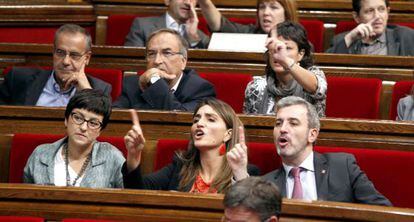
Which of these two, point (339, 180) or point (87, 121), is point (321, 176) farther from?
point (87, 121)

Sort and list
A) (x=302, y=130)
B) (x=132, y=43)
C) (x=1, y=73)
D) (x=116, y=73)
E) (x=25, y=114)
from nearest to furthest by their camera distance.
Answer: (x=302, y=130), (x=25, y=114), (x=116, y=73), (x=1, y=73), (x=132, y=43)

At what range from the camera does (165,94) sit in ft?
4.59

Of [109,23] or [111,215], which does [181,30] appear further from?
[111,215]

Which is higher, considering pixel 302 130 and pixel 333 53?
pixel 333 53

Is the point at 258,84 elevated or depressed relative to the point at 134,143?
elevated

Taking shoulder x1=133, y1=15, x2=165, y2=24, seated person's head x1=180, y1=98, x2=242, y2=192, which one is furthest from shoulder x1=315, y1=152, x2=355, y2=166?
shoulder x1=133, y1=15, x2=165, y2=24

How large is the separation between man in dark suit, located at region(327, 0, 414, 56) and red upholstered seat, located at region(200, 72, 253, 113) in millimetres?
225

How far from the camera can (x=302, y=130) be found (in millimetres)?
1216

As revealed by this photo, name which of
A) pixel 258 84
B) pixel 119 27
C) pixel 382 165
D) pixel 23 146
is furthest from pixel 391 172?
pixel 119 27

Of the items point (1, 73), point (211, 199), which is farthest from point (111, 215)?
point (1, 73)

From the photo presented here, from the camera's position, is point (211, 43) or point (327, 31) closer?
point (211, 43)

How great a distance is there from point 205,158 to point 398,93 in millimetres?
354

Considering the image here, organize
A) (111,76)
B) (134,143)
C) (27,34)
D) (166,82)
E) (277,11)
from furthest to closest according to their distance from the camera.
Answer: (27,34) < (277,11) < (111,76) < (166,82) < (134,143)

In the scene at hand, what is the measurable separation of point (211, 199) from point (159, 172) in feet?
0.70
